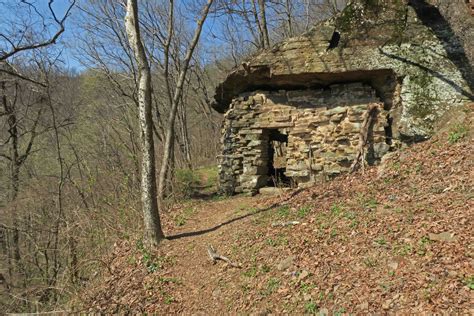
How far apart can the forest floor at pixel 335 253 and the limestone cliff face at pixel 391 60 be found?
2.63 ft

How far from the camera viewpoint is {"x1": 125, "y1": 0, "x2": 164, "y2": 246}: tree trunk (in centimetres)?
496

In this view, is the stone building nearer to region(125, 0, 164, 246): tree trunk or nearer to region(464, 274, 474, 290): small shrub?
region(125, 0, 164, 246): tree trunk

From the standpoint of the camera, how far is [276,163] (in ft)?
36.2

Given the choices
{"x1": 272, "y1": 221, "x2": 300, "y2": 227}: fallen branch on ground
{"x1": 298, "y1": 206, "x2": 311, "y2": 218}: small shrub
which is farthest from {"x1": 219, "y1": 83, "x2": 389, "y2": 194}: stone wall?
{"x1": 272, "y1": 221, "x2": 300, "y2": 227}: fallen branch on ground

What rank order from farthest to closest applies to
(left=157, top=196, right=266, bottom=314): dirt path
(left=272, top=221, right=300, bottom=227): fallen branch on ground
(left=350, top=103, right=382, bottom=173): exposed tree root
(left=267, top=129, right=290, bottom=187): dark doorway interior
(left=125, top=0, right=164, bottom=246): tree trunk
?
(left=267, top=129, right=290, bottom=187): dark doorway interior < (left=350, top=103, right=382, bottom=173): exposed tree root < (left=125, top=0, right=164, bottom=246): tree trunk < (left=272, top=221, right=300, bottom=227): fallen branch on ground < (left=157, top=196, right=266, bottom=314): dirt path

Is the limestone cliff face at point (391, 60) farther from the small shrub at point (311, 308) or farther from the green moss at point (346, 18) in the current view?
the small shrub at point (311, 308)

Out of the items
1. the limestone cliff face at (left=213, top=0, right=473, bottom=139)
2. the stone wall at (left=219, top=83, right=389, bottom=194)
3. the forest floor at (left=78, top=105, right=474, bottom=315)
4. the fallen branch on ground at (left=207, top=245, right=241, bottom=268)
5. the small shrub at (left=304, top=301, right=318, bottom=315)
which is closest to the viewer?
the forest floor at (left=78, top=105, right=474, bottom=315)

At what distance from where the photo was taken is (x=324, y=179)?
7.12 m

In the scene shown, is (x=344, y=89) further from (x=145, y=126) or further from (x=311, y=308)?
(x=311, y=308)

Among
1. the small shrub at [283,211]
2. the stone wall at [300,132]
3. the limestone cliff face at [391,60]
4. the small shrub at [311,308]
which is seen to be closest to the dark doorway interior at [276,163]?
the stone wall at [300,132]

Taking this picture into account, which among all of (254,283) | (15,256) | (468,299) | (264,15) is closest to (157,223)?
(254,283)

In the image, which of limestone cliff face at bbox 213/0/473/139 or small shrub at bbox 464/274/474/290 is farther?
limestone cliff face at bbox 213/0/473/139

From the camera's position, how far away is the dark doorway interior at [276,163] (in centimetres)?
839

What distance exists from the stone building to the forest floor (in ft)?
2.45
